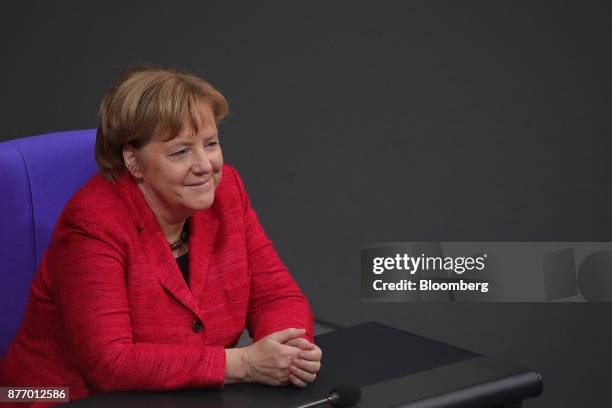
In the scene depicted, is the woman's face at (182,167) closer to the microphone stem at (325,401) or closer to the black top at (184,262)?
the black top at (184,262)

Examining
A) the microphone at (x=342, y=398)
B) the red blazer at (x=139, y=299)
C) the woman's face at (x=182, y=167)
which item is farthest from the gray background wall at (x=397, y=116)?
the microphone at (x=342, y=398)

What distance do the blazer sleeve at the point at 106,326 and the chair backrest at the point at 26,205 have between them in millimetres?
247

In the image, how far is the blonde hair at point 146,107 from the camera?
1.59 metres

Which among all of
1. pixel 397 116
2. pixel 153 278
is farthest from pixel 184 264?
pixel 397 116

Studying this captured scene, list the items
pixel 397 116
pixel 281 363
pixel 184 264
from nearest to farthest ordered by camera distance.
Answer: pixel 281 363 < pixel 184 264 < pixel 397 116

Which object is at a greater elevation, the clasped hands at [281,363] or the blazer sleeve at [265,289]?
the blazer sleeve at [265,289]

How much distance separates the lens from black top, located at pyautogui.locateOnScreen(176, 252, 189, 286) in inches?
66.9

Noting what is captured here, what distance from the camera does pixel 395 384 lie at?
1444 millimetres

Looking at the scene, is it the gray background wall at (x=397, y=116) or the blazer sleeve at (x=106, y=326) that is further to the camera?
the gray background wall at (x=397, y=116)

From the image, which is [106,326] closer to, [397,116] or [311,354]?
[311,354]

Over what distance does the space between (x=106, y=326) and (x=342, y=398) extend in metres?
0.43

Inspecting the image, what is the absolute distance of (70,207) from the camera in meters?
1.61

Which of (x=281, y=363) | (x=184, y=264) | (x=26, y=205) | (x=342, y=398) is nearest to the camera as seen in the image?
(x=342, y=398)

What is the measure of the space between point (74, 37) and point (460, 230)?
127 cm
